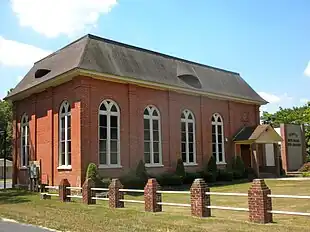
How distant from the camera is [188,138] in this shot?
100 ft

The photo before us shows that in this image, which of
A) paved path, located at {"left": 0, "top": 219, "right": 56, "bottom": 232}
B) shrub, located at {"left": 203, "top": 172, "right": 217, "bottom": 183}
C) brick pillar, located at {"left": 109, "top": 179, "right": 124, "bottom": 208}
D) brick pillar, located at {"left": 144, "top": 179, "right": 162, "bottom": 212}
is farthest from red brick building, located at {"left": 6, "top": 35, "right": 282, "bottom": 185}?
paved path, located at {"left": 0, "top": 219, "right": 56, "bottom": 232}

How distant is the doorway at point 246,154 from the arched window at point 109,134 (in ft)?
47.2

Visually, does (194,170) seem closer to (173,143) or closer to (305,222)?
(173,143)

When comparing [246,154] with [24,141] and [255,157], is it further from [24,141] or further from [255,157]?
[24,141]

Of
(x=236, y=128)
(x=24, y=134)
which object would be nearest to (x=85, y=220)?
(x=24, y=134)

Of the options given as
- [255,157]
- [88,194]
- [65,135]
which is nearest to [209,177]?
[255,157]

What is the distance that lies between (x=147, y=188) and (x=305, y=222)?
5.79m

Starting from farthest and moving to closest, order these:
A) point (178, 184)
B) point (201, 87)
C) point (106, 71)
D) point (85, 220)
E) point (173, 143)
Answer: point (201, 87) → point (173, 143) → point (178, 184) → point (106, 71) → point (85, 220)

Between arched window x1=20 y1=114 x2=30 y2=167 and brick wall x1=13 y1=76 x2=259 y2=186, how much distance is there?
2.06 feet

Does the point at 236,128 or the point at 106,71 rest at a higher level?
the point at 106,71

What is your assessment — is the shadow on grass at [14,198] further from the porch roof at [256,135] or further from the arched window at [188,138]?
the porch roof at [256,135]

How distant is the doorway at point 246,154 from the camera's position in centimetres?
3588

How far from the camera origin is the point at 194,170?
30.3 m

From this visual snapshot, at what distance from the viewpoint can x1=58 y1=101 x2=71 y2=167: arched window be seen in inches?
981
